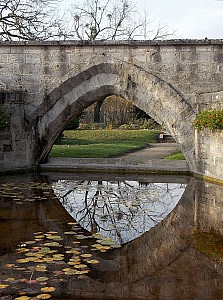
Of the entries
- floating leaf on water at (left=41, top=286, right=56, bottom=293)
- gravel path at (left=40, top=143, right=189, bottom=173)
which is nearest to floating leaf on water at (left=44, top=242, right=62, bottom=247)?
floating leaf on water at (left=41, top=286, right=56, bottom=293)

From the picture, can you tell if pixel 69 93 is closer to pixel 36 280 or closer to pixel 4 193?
pixel 4 193

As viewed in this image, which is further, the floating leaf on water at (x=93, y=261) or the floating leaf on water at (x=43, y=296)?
the floating leaf on water at (x=93, y=261)

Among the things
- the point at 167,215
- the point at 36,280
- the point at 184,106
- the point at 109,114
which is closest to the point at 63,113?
the point at 184,106

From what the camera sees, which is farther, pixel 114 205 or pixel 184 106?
pixel 184 106

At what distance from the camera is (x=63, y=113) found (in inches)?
479

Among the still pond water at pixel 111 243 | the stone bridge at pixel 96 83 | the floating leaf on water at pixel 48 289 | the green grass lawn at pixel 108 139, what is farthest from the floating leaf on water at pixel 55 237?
the green grass lawn at pixel 108 139

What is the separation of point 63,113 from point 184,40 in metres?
3.52

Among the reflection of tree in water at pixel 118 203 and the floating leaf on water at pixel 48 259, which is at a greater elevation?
the reflection of tree in water at pixel 118 203

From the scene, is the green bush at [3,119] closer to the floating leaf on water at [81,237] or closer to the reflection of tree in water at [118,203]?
the reflection of tree in water at [118,203]

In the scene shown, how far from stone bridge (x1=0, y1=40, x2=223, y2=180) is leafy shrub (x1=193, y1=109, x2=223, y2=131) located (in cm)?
52

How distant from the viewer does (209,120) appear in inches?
393

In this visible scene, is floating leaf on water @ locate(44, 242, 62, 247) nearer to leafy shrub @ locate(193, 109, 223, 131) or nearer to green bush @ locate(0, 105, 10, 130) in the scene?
leafy shrub @ locate(193, 109, 223, 131)

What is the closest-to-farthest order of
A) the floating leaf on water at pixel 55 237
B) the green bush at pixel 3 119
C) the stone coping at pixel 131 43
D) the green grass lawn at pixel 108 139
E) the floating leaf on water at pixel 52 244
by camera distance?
the floating leaf on water at pixel 52 244, the floating leaf on water at pixel 55 237, the green bush at pixel 3 119, the stone coping at pixel 131 43, the green grass lawn at pixel 108 139

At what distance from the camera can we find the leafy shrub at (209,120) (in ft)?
31.9
